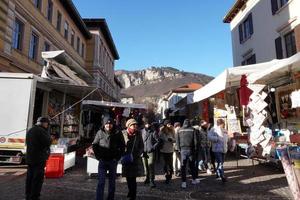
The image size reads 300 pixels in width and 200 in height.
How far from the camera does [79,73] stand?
53.5 ft

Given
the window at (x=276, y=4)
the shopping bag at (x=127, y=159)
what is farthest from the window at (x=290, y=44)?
the shopping bag at (x=127, y=159)

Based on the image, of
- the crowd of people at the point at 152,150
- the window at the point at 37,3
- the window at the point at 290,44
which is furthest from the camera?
the window at the point at 37,3

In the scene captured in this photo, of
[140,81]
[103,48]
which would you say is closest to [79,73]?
[103,48]

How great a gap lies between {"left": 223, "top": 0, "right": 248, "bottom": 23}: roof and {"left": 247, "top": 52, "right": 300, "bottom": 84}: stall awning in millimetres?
14142

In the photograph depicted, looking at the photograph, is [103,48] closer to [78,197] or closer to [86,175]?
[86,175]

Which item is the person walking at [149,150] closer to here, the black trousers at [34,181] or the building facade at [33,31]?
the black trousers at [34,181]

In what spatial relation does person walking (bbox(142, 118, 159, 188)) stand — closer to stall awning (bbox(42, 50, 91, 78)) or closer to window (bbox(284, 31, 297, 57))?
stall awning (bbox(42, 50, 91, 78))

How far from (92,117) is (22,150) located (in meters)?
11.2

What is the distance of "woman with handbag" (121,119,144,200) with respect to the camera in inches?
242

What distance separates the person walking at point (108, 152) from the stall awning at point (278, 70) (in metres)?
4.64

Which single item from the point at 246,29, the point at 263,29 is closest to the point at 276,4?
→ the point at 263,29

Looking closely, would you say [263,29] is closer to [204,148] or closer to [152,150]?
[204,148]

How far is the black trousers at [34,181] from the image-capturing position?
6012 mm

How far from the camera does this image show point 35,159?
6109 mm
